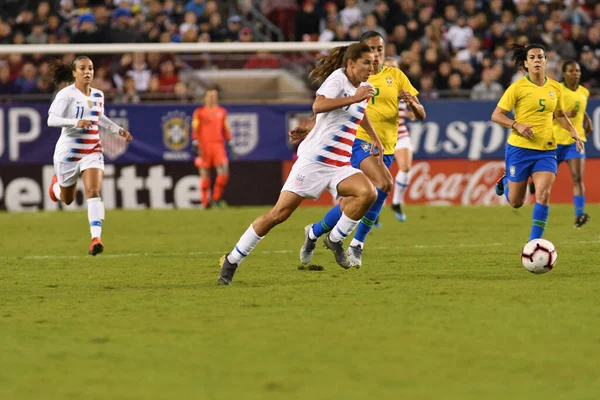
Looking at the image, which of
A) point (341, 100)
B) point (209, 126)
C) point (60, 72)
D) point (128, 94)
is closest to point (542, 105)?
point (341, 100)

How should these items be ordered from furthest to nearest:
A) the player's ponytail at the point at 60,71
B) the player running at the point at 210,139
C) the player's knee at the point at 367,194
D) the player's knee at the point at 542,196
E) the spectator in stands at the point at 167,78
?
the spectator in stands at the point at 167,78
the player running at the point at 210,139
the player's ponytail at the point at 60,71
the player's knee at the point at 542,196
the player's knee at the point at 367,194

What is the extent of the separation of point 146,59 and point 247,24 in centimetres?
345

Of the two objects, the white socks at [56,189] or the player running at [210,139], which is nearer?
the white socks at [56,189]

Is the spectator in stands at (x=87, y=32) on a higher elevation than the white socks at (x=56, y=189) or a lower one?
higher

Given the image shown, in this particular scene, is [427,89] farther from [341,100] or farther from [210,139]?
[341,100]

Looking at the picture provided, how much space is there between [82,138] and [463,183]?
36.9 feet

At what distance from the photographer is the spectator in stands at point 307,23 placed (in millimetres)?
24672

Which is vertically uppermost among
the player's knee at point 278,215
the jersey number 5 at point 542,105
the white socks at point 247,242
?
the jersey number 5 at point 542,105

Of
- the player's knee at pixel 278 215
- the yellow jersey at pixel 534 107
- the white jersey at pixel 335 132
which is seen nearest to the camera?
the player's knee at pixel 278 215

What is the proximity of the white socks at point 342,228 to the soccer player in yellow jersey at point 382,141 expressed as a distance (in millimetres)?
344

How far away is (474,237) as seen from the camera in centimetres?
1453

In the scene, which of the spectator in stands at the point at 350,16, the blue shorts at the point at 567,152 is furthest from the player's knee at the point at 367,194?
the spectator in stands at the point at 350,16

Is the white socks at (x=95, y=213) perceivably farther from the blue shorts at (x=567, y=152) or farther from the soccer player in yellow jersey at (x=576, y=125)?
the blue shorts at (x=567, y=152)

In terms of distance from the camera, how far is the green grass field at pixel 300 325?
17.7 feet
